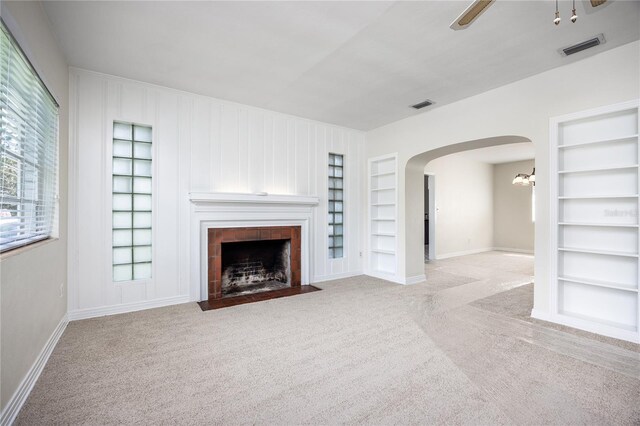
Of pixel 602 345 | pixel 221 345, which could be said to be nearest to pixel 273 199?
pixel 221 345

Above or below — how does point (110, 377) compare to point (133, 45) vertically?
below

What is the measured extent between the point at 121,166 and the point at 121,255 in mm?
1047

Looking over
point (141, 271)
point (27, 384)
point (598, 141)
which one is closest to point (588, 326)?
point (598, 141)

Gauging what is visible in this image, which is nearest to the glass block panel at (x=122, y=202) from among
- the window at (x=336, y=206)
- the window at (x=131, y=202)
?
the window at (x=131, y=202)

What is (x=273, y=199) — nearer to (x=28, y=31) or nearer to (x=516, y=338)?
(x=28, y=31)

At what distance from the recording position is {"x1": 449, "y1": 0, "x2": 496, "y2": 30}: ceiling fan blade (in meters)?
1.52

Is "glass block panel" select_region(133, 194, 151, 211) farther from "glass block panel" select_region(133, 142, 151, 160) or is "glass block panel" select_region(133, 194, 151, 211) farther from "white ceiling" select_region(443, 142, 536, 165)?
"white ceiling" select_region(443, 142, 536, 165)

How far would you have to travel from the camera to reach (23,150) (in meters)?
1.95

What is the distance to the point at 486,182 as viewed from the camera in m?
8.98

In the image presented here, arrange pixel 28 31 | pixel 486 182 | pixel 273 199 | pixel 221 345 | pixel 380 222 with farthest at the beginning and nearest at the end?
pixel 486 182 → pixel 380 222 → pixel 273 199 → pixel 221 345 → pixel 28 31

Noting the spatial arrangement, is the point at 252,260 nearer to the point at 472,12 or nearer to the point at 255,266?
the point at 255,266

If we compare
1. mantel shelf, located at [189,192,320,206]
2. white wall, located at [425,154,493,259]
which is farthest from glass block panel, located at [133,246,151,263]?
white wall, located at [425,154,493,259]

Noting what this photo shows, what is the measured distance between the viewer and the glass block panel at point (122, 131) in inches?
132

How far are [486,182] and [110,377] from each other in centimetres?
987
